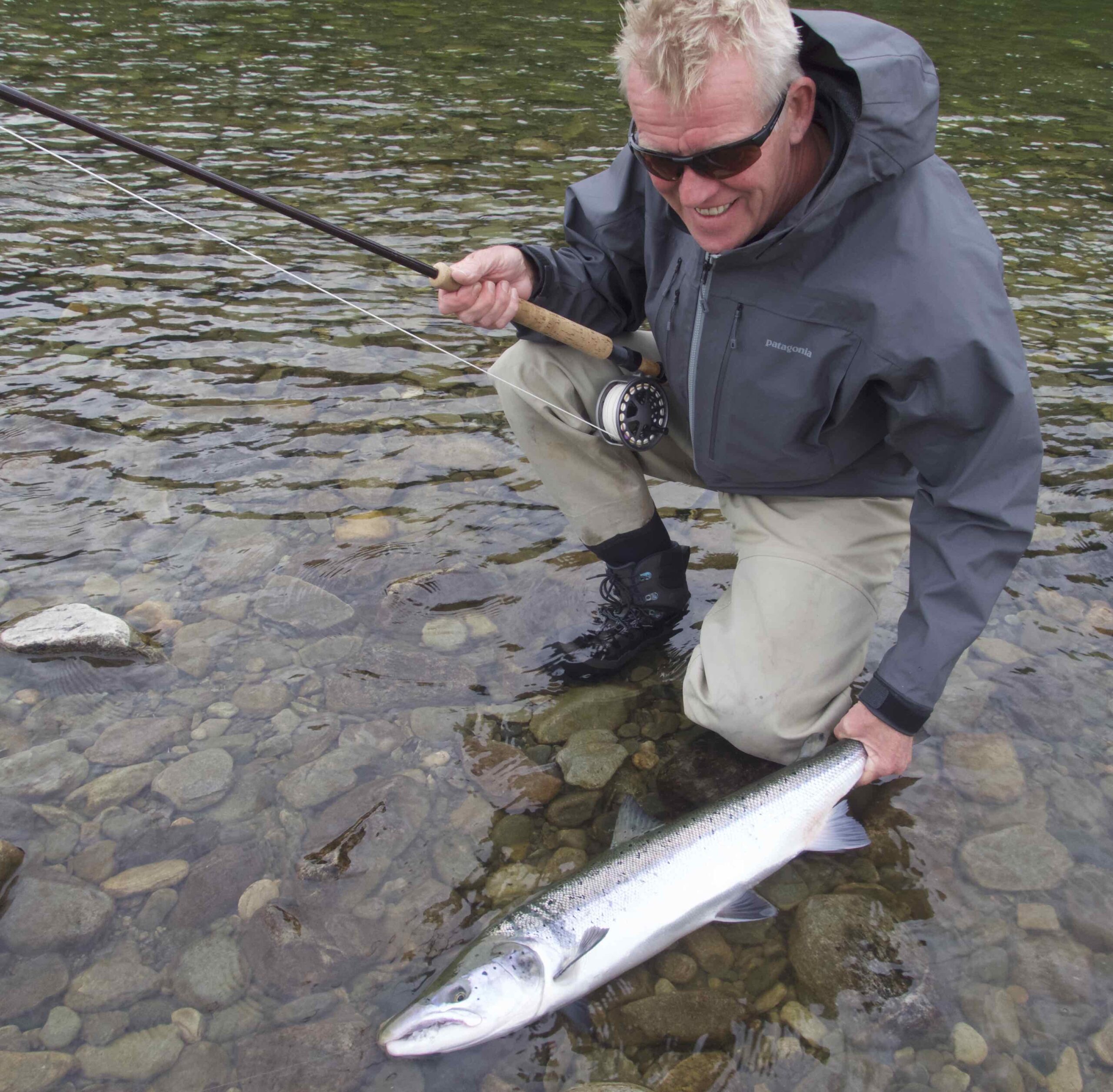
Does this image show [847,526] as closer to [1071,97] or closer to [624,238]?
[624,238]

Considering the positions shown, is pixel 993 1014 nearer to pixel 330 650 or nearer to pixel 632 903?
pixel 632 903

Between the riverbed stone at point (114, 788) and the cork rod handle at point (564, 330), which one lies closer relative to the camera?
the riverbed stone at point (114, 788)

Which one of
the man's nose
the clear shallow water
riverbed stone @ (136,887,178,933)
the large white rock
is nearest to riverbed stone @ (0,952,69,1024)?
the clear shallow water

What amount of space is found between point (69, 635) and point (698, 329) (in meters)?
2.79

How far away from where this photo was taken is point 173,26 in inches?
566

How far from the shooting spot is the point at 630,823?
145 inches

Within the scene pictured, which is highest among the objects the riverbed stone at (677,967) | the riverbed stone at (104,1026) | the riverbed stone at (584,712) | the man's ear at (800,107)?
the man's ear at (800,107)

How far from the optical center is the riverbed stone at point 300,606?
4.77 m

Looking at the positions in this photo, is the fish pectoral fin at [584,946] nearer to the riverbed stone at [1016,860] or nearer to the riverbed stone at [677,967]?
the riverbed stone at [677,967]

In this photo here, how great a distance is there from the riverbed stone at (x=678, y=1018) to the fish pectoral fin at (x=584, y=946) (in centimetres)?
23

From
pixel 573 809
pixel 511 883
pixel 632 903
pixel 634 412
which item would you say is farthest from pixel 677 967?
pixel 634 412

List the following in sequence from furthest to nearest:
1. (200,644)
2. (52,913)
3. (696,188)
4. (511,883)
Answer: (200,644) < (511,883) < (52,913) < (696,188)

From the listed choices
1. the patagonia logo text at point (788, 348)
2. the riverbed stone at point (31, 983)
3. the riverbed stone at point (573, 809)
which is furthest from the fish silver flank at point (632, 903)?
the patagonia logo text at point (788, 348)

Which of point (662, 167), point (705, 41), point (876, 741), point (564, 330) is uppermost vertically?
point (705, 41)
